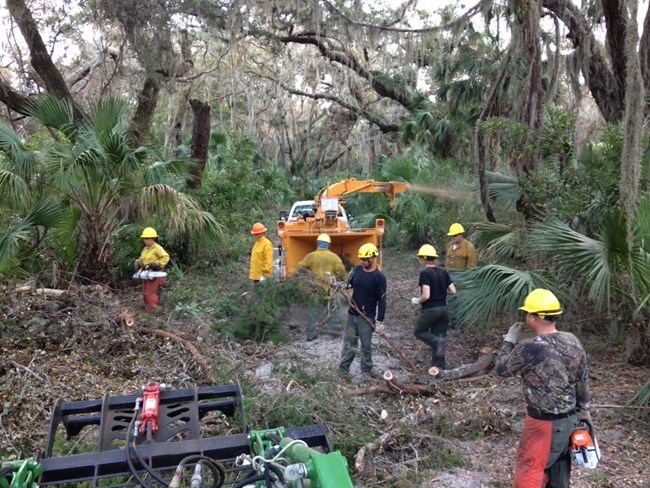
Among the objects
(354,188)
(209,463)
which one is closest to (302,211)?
(354,188)

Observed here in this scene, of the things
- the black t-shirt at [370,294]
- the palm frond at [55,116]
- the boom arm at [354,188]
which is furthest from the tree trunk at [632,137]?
the palm frond at [55,116]

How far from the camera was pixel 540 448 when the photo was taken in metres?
4.18

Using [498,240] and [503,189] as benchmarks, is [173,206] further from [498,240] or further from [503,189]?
[503,189]

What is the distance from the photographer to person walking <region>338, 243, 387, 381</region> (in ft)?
24.0

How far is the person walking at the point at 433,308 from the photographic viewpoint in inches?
297

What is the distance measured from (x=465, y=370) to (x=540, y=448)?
2998mm

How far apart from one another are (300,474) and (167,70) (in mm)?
13401

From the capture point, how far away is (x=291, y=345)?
28.5 ft

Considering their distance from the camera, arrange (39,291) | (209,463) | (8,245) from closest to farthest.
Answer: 1. (209,463)
2. (8,245)
3. (39,291)

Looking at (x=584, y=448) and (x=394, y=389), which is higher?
(x=584, y=448)

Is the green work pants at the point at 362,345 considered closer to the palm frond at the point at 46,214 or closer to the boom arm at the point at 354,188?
the palm frond at the point at 46,214

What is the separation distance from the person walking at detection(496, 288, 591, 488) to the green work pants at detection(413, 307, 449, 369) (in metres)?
3.17

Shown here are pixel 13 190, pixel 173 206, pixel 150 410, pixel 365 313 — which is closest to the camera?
pixel 150 410

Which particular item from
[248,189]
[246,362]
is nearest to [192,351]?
[246,362]
